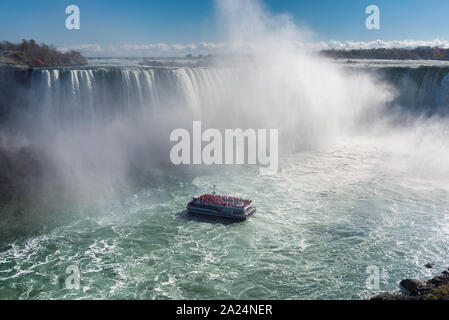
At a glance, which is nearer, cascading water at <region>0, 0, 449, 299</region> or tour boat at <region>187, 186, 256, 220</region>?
cascading water at <region>0, 0, 449, 299</region>

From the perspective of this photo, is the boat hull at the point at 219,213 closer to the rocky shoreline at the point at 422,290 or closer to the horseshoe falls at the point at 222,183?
A: the horseshoe falls at the point at 222,183

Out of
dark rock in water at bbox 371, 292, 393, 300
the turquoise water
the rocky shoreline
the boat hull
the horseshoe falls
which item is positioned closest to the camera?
the rocky shoreline

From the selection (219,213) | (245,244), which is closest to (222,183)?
(219,213)

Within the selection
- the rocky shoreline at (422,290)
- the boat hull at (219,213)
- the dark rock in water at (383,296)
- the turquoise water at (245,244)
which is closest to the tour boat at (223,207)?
the boat hull at (219,213)

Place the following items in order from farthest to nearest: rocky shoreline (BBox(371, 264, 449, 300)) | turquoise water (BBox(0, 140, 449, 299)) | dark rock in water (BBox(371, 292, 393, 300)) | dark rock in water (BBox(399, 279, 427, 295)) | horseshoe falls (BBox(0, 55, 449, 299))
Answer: horseshoe falls (BBox(0, 55, 449, 299)) < turquoise water (BBox(0, 140, 449, 299)) < dark rock in water (BBox(399, 279, 427, 295)) < dark rock in water (BBox(371, 292, 393, 300)) < rocky shoreline (BBox(371, 264, 449, 300))

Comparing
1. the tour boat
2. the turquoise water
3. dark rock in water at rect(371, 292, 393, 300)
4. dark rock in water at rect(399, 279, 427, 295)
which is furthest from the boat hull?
dark rock in water at rect(399, 279, 427, 295)

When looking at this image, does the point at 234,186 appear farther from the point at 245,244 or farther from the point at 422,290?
the point at 422,290

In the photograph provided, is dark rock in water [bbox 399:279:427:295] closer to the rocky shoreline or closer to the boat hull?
the rocky shoreline

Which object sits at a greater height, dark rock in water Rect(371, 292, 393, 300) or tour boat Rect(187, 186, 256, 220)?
tour boat Rect(187, 186, 256, 220)
